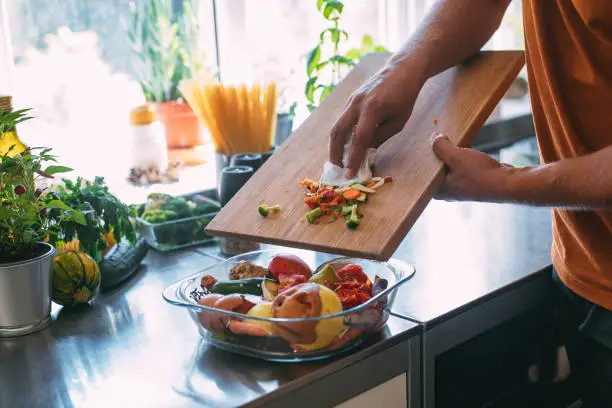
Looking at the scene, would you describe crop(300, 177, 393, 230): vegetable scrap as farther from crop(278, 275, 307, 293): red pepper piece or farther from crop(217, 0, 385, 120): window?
crop(217, 0, 385, 120): window

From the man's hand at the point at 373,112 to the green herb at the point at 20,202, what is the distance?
0.41 m

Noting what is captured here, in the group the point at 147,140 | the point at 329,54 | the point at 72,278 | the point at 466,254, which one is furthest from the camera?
the point at 329,54

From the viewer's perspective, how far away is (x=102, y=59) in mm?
1891

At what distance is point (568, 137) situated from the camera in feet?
3.75

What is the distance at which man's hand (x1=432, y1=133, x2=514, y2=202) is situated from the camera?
1.05 metres

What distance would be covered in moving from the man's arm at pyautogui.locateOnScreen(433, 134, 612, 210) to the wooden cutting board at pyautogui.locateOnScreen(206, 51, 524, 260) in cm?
3

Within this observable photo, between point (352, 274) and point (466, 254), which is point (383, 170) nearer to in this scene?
point (352, 274)

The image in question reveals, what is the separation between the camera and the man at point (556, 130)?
1.03 meters

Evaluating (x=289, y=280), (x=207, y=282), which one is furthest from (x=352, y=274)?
(x=207, y=282)

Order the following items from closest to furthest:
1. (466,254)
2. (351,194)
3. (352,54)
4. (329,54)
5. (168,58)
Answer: (351,194) < (466,254) < (168,58) < (352,54) < (329,54)

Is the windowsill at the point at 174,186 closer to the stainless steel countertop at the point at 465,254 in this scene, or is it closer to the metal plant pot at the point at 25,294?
the stainless steel countertop at the point at 465,254

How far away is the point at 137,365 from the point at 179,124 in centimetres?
106

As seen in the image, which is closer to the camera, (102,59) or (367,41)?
(102,59)

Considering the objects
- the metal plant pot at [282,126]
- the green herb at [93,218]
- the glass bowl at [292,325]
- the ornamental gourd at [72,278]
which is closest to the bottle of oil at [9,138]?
the green herb at [93,218]
